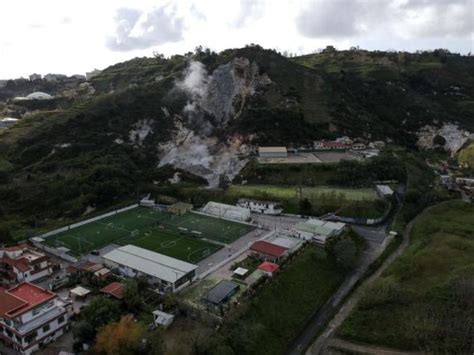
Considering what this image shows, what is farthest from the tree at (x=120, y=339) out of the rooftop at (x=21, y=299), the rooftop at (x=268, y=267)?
the rooftop at (x=268, y=267)

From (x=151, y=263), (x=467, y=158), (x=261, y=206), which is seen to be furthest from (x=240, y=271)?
(x=467, y=158)

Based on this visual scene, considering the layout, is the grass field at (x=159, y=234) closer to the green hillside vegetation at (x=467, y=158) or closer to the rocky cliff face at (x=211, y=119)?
the rocky cliff face at (x=211, y=119)

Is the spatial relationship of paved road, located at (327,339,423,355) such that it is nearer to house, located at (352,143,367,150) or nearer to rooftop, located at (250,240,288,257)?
rooftop, located at (250,240,288,257)

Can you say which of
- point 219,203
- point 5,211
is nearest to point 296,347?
point 219,203

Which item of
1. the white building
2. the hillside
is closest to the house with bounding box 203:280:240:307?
the white building

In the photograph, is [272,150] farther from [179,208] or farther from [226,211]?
[179,208]

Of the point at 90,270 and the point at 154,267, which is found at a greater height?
the point at 154,267
